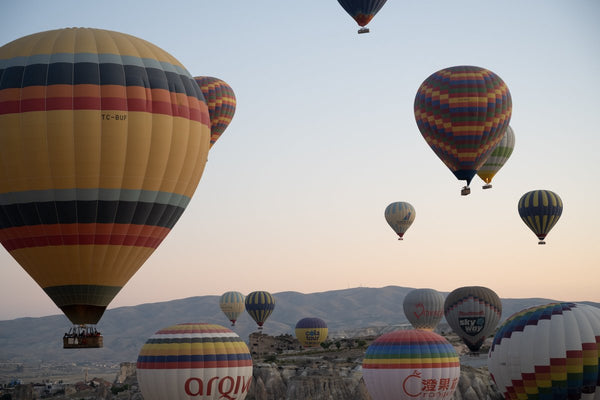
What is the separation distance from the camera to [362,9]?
5241 cm

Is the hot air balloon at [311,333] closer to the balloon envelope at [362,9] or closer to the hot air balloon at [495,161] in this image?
the hot air balloon at [495,161]

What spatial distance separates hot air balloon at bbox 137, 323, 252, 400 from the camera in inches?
1774

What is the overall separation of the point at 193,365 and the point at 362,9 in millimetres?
23648

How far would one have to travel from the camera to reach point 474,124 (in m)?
53.0

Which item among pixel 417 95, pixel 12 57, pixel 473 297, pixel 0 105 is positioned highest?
pixel 417 95

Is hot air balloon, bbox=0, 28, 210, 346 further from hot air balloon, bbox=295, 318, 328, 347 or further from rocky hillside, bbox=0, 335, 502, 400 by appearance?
hot air balloon, bbox=295, 318, 328, 347

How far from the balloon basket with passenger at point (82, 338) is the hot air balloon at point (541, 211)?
157 feet

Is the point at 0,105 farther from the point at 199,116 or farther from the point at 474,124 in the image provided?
the point at 474,124

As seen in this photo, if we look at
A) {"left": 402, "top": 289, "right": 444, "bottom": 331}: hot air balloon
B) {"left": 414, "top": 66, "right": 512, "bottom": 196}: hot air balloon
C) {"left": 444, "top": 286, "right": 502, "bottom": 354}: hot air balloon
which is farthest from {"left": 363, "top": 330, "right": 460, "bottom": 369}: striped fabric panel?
{"left": 402, "top": 289, "right": 444, "bottom": 331}: hot air balloon

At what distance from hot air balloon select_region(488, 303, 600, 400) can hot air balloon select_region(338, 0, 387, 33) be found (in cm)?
2449

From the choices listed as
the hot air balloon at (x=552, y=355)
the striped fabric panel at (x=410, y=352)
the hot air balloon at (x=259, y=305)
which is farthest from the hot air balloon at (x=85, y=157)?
the hot air balloon at (x=259, y=305)

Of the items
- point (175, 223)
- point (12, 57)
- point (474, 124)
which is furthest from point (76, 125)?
point (474, 124)

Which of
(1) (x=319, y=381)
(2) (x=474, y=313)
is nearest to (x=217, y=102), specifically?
(1) (x=319, y=381)

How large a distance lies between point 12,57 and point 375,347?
2436 cm
